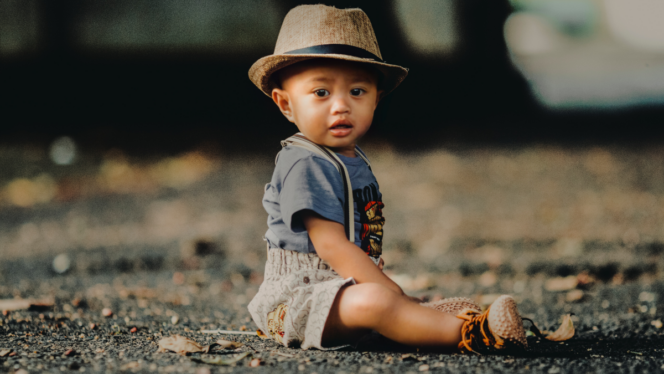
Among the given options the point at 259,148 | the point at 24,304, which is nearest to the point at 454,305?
the point at 24,304

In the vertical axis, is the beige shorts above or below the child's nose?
below

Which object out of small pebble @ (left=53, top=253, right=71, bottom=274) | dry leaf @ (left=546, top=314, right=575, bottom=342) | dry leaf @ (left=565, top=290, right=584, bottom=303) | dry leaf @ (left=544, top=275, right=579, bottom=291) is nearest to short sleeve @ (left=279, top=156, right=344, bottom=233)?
dry leaf @ (left=546, top=314, right=575, bottom=342)

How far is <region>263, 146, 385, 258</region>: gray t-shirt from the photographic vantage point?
5.95 ft

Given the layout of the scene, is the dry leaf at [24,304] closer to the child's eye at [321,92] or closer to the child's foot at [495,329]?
the child's eye at [321,92]

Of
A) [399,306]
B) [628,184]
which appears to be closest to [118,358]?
[399,306]

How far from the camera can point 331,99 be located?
1906 mm

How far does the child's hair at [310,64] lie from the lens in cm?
191

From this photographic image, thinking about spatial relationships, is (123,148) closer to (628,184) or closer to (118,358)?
(628,184)

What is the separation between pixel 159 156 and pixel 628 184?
572 cm

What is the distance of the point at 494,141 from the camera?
29.9ft

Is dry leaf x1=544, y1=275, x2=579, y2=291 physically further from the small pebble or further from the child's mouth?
the small pebble

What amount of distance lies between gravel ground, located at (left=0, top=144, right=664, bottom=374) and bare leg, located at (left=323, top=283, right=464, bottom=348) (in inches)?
2.7

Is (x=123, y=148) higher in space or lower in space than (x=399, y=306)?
higher

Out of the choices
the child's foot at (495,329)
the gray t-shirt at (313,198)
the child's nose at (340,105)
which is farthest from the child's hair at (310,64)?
the child's foot at (495,329)
